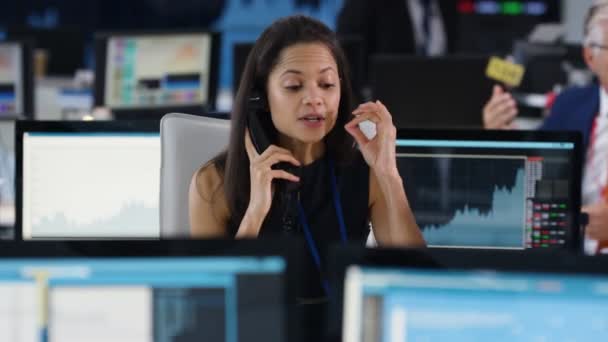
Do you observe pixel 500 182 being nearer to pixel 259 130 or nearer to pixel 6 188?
pixel 259 130

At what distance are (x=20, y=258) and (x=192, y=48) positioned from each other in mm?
2961

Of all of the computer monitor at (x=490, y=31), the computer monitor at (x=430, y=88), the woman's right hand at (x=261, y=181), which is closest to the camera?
the woman's right hand at (x=261, y=181)

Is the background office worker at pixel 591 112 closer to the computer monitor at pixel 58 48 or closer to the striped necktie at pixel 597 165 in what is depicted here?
the striped necktie at pixel 597 165

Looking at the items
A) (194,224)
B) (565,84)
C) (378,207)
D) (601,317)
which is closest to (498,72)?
(378,207)

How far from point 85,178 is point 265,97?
457 millimetres

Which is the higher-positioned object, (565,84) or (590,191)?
(565,84)

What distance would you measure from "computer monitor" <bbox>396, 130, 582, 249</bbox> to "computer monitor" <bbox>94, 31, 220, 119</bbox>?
1980 millimetres

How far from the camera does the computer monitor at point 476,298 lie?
0.92 m

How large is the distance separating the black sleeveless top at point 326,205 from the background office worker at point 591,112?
998mm

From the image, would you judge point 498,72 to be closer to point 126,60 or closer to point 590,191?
point 590,191

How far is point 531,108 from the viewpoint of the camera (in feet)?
13.9

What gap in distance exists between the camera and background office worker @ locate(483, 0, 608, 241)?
2.80 meters

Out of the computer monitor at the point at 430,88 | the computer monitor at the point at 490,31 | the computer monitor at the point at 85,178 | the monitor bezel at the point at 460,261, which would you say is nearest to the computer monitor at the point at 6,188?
the computer monitor at the point at 85,178

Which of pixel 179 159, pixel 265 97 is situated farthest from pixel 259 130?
pixel 179 159
